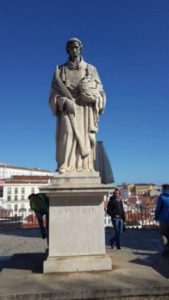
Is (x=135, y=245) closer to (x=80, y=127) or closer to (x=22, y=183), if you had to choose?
(x=80, y=127)

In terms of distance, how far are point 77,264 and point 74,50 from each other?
3679mm

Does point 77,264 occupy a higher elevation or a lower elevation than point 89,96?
lower

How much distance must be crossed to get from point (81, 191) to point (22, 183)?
2901 inches

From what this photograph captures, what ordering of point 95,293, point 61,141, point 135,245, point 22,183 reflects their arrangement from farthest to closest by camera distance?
point 22,183
point 135,245
point 61,141
point 95,293

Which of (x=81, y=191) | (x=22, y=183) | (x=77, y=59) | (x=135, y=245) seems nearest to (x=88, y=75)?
(x=77, y=59)

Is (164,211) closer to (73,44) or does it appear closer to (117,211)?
(117,211)

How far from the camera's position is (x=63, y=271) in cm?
508

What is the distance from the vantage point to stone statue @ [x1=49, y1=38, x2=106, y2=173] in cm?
571

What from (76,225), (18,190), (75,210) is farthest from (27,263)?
(18,190)

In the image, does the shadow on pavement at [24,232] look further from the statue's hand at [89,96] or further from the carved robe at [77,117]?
the statue's hand at [89,96]

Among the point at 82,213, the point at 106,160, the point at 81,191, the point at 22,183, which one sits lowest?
the point at 82,213

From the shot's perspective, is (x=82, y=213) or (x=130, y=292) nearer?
(x=130, y=292)

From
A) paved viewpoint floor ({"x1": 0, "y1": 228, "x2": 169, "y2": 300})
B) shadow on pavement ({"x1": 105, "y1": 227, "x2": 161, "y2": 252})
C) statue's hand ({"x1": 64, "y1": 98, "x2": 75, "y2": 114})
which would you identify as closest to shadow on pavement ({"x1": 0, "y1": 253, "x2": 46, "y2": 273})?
paved viewpoint floor ({"x1": 0, "y1": 228, "x2": 169, "y2": 300})

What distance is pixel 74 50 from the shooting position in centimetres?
607
